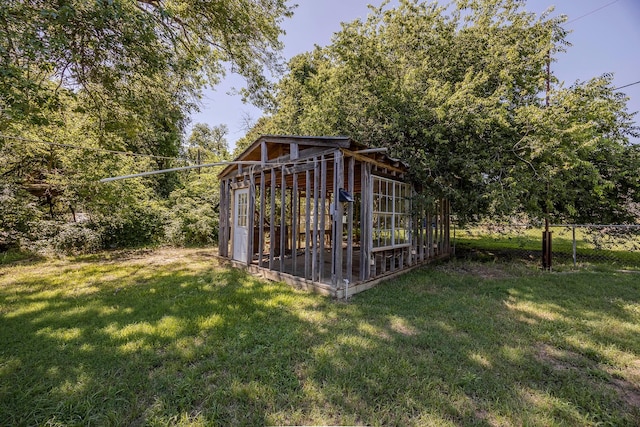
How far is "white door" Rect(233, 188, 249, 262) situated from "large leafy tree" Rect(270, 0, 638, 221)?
3341mm

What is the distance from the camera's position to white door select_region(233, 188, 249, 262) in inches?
263

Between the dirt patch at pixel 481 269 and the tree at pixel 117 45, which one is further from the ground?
the tree at pixel 117 45

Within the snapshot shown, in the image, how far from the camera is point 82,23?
14.0 feet

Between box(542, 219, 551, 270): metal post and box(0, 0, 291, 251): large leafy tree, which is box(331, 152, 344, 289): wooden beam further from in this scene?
box(542, 219, 551, 270): metal post

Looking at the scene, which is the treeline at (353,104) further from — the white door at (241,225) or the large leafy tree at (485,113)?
the white door at (241,225)

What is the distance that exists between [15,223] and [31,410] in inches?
323

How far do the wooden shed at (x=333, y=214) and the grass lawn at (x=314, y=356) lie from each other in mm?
615

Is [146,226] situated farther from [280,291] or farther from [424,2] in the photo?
[424,2]

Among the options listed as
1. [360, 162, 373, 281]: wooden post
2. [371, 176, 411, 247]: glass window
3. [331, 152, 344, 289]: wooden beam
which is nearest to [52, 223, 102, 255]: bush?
[331, 152, 344, 289]: wooden beam

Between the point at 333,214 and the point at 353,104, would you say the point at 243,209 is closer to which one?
the point at 333,214

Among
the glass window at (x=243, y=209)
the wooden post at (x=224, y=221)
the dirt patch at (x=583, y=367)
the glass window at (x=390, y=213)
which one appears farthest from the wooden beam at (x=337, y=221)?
the wooden post at (x=224, y=221)

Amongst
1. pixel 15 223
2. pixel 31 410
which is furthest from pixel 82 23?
pixel 15 223

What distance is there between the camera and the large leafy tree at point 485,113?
584 cm

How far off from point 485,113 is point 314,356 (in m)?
5.99
